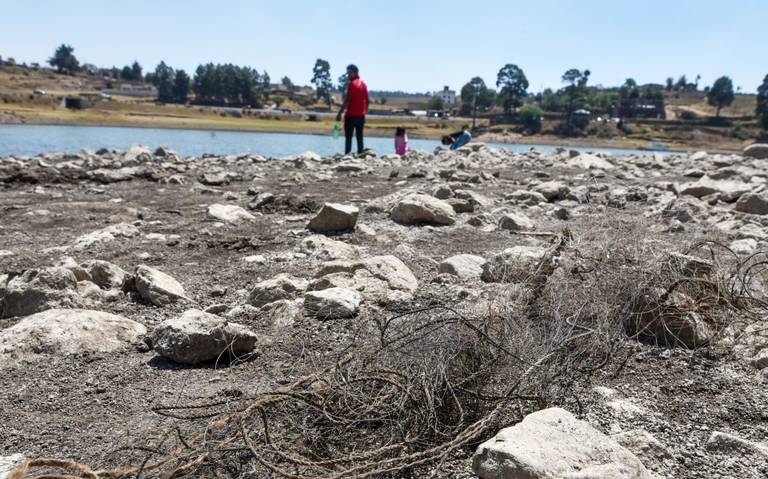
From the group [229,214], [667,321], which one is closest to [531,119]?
[229,214]

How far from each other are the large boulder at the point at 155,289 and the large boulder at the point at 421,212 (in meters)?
2.84

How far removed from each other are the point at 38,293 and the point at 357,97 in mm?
10333

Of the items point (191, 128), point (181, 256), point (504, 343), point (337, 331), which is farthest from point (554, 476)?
point (191, 128)

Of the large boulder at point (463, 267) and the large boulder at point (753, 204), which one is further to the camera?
the large boulder at point (753, 204)

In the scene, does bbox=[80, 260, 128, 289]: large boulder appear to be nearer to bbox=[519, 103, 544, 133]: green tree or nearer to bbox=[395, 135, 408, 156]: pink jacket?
bbox=[395, 135, 408, 156]: pink jacket

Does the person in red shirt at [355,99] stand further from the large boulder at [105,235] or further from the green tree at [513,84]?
the green tree at [513,84]

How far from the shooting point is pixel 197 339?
3.08 m

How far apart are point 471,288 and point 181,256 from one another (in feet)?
8.42

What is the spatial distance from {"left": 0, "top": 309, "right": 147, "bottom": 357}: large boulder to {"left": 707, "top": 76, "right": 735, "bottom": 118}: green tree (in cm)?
11841

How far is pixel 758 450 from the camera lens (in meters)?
2.23

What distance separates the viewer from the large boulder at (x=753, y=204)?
745 cm

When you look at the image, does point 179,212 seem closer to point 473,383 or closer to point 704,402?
point 473,383

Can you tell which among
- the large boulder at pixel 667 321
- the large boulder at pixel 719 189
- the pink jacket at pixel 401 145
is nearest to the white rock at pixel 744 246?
the large boulder at pixel 667 321

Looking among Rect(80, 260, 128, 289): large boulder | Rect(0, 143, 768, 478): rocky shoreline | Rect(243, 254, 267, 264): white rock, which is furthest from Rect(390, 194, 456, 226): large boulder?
Rect(80, 260, 128, 289): large boulder
